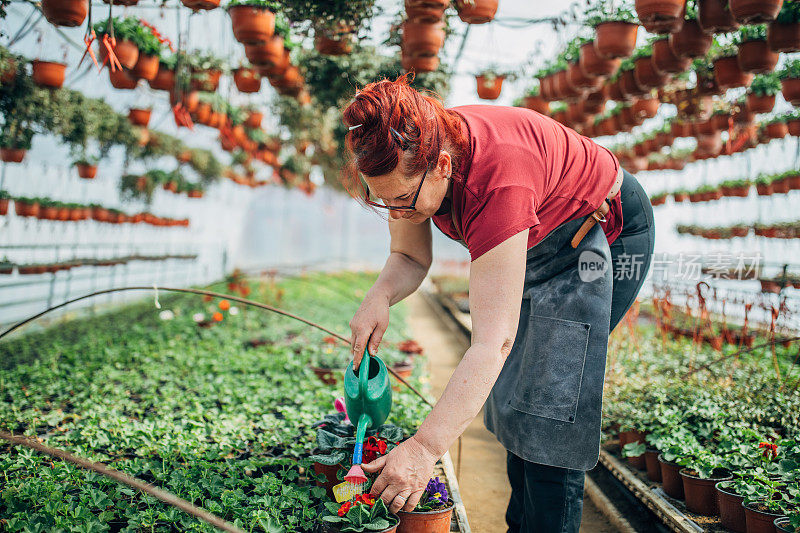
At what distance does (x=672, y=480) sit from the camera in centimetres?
199

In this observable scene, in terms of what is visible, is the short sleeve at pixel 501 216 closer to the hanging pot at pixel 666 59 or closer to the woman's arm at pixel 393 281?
the woman's arm at pixel 393 281

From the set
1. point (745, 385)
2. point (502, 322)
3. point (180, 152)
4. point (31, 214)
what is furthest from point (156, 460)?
point (180, 152)

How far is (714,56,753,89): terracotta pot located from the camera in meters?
3.77

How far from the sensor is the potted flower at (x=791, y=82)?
3.71 metres

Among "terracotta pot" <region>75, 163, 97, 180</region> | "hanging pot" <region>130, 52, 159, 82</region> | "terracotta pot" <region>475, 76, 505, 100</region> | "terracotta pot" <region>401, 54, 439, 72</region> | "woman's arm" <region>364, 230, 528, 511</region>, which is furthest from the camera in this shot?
"terracotta pot" <region>75, 163, 97, 180</region>

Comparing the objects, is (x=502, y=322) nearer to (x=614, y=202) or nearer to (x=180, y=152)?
(x=614, y=202)

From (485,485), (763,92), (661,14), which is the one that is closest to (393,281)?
(485,485)

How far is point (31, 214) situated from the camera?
595cm

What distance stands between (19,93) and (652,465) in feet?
14.9

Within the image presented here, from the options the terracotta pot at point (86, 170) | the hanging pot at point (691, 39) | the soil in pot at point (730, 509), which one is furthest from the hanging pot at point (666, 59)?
the terracotta pot at point (86, 170)

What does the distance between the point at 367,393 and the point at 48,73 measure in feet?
11.8

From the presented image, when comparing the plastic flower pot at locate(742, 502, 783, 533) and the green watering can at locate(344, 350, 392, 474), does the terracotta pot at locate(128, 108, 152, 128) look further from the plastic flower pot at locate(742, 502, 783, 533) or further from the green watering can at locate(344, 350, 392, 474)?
the plastic flower pot at locate(742, 502, 783, 533)

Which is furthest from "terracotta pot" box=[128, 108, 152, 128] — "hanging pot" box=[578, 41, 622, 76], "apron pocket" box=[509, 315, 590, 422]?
"apron pocket" box=[509, 315, 590, 422]

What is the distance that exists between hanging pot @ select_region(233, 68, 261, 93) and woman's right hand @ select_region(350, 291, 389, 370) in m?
3.41
